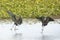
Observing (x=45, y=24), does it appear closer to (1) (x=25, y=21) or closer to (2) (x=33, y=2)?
(1) (x=25, y=21)

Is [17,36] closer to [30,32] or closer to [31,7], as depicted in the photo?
[30,32]

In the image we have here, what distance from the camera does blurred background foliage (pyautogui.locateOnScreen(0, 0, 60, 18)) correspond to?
12.5m

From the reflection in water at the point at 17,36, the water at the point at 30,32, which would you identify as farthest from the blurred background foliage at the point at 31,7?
the reflection in water at the point at 17,36

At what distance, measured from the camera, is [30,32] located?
8703mm

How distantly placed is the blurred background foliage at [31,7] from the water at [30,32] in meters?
2.05

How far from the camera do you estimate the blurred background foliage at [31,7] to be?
12477 mm

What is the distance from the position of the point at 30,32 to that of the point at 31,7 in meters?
4.60

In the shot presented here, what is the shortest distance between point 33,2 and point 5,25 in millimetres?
4041

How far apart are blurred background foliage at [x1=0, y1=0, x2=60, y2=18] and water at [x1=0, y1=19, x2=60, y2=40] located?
2047 millimetres

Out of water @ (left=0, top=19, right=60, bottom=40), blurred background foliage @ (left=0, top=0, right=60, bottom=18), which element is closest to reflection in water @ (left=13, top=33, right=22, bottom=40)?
water @ (left=0, top=19, right=60, bottom=40)

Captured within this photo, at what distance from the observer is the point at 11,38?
7.93m

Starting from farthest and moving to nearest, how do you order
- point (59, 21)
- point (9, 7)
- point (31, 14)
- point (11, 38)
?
point (9, 7) → point (31, 14) → point (59, 21) → point (11, 38)

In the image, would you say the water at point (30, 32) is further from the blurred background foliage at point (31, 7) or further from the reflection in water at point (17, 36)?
the blurred background foliage at point (31, 7)

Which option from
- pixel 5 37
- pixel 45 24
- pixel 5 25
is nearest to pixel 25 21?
pixel 5 25
